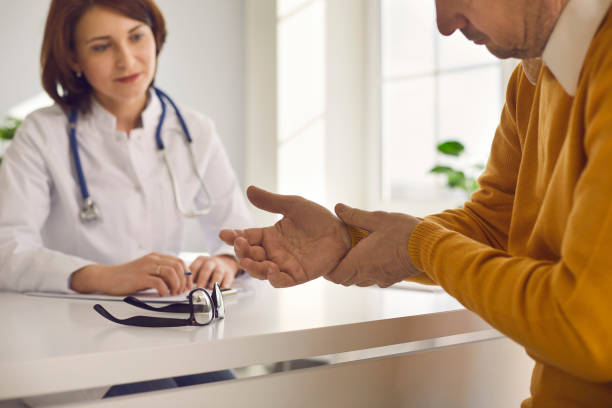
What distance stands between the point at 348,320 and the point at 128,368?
1.00ft

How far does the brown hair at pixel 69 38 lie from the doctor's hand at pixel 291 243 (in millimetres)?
856

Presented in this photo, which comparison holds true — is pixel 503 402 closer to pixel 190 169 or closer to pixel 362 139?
pixel 190 169

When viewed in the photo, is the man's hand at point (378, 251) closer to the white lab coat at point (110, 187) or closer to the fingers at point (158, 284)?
the fingers at point (158, 284)

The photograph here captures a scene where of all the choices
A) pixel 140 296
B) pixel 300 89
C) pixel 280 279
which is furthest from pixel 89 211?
pixel 300 89

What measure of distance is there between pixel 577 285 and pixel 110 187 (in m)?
1.27

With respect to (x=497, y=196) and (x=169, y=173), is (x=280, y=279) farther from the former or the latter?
(x=169, y=173)

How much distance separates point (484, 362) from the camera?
3.14 feet

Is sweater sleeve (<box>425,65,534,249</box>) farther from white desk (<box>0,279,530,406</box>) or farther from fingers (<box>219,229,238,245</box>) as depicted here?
fingers (<box>219,229,238,245</box>)

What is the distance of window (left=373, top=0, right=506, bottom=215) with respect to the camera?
3.37 metres

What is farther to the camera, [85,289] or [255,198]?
[85,289]

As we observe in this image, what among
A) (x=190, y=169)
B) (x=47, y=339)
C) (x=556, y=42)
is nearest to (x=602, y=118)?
(x=556, y=42)

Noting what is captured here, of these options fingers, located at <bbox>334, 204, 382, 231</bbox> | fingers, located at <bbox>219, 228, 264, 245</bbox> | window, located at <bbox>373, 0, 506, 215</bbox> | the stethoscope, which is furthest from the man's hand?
window, located at <bbox>373, 0, 506, 215</bbox>

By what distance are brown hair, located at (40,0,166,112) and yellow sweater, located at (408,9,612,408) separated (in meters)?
1.07

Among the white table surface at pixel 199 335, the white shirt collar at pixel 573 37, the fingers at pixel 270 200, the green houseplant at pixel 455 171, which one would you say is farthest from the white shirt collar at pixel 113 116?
the green houseplant at pixel 455 171
